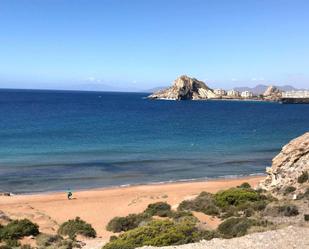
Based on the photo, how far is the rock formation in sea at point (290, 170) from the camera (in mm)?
23422

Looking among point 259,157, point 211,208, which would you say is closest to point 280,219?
point 211,208

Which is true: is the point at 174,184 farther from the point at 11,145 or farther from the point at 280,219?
the point at 11,145

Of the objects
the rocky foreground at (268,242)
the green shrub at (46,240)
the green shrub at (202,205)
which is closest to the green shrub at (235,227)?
the rocky foreground at (268,242)

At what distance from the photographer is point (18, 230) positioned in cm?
1719

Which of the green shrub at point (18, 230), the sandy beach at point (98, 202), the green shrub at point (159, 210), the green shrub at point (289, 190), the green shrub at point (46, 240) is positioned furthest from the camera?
the green shrub at point (289, 190)

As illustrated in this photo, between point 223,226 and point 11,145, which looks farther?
point 11,145

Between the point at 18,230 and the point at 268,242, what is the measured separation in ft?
33.9

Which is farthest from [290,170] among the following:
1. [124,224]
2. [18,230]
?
[18,230]

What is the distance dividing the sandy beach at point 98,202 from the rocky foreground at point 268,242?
22.9 ft

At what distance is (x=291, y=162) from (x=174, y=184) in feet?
37.0

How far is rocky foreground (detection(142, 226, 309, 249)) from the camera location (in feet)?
36.9

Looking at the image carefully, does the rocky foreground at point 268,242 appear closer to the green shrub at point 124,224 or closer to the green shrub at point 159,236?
the green shrub at point 159,236

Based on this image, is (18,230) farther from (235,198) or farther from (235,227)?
(235,198)

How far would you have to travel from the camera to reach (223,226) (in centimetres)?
1588
